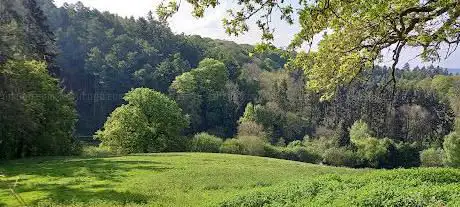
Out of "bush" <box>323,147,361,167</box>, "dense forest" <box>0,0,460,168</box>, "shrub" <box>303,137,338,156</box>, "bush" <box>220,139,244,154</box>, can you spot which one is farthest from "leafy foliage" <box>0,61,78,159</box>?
"shrub" <box>303,137,338,156</box>

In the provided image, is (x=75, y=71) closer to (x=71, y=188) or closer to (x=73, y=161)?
(x=73, y=161)

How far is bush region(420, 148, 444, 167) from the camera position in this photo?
303 ft

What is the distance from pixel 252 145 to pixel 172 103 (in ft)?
66.3

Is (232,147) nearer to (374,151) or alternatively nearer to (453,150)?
(374,151)

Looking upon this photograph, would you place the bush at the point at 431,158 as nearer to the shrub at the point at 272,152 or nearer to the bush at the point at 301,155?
the bush at the point at 301,155

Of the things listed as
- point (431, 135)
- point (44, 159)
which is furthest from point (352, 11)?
point (431, 135)

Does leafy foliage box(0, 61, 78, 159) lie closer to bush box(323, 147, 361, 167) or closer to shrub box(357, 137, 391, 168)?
bush box(323, 147, 361, 167)

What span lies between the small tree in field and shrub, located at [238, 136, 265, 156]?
17278 millimetres

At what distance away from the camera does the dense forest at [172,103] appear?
53.2 meters

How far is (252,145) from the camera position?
8369 centimetres

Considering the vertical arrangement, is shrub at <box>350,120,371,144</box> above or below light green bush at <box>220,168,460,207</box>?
above

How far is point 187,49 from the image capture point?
170 metres

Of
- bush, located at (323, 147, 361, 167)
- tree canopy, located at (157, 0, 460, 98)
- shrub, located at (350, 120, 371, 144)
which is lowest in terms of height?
bush, located at (323, 147, 361, 167)

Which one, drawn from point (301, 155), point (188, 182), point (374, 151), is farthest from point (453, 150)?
point (188, 182)
